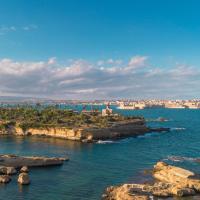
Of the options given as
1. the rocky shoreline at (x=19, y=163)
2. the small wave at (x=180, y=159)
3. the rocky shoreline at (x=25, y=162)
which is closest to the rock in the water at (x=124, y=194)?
the rocky shoreline at (x=19, y=163)

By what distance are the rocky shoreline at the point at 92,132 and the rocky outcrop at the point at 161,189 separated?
61.0 m

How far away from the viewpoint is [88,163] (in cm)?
8175

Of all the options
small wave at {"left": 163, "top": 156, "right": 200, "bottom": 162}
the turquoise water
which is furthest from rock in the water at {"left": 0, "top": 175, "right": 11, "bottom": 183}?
small wave at {"left": 163, "top": 156, "right": 200, "bottom": 162}

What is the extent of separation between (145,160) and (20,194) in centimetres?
3561

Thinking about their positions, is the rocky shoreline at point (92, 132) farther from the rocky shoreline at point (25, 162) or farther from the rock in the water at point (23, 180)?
the rock in the water at point (23, 180)

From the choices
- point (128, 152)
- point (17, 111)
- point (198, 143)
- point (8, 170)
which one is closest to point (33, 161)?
point (8, 170)

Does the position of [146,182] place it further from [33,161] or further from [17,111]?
[17,111]

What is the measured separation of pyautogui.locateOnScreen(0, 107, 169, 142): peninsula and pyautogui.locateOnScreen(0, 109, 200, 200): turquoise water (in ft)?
26.2

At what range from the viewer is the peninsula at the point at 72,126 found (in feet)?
420

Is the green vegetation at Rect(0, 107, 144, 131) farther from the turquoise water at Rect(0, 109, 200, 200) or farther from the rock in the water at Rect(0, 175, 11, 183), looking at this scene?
the rock in the water at Rect(0, 175, 11, 183)

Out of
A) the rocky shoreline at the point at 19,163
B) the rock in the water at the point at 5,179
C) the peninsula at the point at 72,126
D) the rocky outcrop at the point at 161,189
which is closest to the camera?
the rocky outcrop at the point at 161,189

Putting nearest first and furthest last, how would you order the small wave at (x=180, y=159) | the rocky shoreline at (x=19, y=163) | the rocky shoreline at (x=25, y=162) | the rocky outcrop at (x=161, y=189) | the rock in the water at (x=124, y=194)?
the rock in the water at (x=124, y=194)
the rocky outcrop at (x=161, y=189)
the rocky shoreline at (x=19, y=163)
the rocky shoreline at (x=25, y=162)
the small wave at (x=180, y=159)

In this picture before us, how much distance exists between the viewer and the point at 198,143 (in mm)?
116000

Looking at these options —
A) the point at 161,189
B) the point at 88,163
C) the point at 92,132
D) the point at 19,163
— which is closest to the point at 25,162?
the point at 19,163
